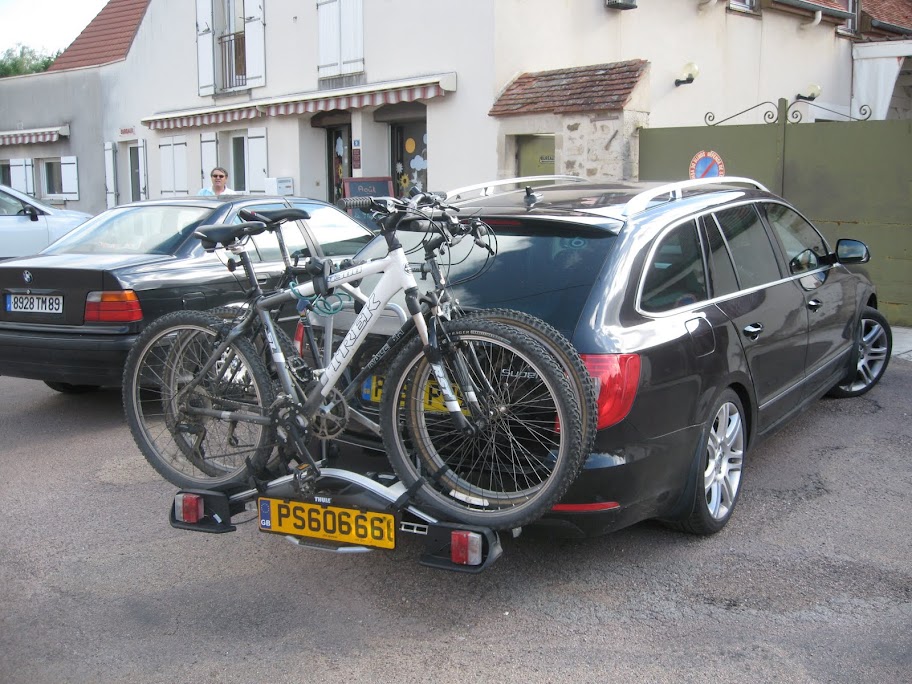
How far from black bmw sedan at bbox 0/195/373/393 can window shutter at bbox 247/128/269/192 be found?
9336 mm

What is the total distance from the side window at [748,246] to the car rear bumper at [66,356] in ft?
12.6

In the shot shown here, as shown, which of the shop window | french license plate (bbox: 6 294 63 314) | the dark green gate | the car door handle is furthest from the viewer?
the shop window

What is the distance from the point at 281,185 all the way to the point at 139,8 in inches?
337

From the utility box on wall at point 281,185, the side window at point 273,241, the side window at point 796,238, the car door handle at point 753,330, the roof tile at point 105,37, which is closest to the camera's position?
the car door handle at point 753,330

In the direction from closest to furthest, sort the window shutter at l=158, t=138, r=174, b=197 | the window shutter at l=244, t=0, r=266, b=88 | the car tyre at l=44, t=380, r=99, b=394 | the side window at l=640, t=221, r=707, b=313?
the side window at l=640, t=221, r=707, b=313, the car tyre at l=44, t=380, r=99, b=394, the window shutter at l=244, t=0, r=266, b=88, the window shutter at l=158, t=138, r=174, b=197

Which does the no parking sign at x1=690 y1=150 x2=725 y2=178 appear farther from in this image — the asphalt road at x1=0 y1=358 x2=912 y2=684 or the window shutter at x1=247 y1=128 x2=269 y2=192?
the window shutter at x1=247 y1=128 x2=269 y2=192

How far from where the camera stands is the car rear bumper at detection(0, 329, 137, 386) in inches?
247

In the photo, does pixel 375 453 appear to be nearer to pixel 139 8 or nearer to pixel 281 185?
pixel 281 185

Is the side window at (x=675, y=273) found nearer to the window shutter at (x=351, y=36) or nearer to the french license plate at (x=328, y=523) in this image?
the french license plate at (x=328, y=523)

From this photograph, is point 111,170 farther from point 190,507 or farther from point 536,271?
point 536,271

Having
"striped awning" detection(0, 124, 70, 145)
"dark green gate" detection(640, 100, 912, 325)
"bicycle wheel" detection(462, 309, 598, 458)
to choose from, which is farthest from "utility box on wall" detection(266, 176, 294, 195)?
"bicycle wheel" detection(462, 309, 598, 458)

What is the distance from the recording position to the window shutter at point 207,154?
17.5 meters

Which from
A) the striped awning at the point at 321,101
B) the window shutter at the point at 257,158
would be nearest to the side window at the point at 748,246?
the striped awning at the point at 321,101

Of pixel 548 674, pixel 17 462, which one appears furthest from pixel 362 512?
pixel 17 462
